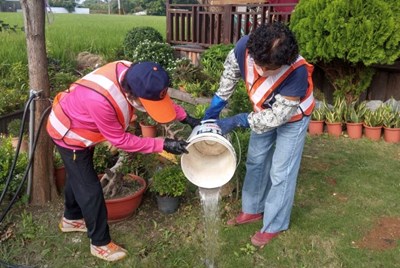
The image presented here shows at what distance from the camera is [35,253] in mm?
3002

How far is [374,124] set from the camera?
17.7 ft

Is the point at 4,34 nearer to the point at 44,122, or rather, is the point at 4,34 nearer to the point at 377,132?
the point at 44,122

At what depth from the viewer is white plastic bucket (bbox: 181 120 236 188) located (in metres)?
2.80

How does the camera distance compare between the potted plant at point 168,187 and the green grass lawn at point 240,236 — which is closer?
the green grass lawn at point 240,236

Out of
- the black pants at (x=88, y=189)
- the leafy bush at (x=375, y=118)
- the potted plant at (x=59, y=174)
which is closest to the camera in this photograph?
the black pants at (x=88, y=189)

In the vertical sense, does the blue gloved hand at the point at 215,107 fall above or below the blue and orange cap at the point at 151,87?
below

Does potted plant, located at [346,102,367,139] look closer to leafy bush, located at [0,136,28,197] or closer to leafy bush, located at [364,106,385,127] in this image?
leafy bush, located at [364,106,385,127]

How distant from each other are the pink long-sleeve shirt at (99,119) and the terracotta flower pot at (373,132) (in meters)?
3.79

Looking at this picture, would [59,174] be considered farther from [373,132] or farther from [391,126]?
[391,126]

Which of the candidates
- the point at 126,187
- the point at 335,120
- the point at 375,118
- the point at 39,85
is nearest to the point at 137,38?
the point at 335,120

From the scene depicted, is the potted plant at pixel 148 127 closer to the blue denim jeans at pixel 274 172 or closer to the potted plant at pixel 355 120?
the blue denim jeans at pixel 274 172

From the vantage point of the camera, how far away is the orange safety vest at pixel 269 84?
8.37 feet

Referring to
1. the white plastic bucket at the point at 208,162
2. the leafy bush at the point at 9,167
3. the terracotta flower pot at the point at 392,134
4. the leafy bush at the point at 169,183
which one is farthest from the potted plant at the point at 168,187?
the terracotta flower pot at the point at 392,134

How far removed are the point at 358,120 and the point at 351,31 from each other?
1226 mm
